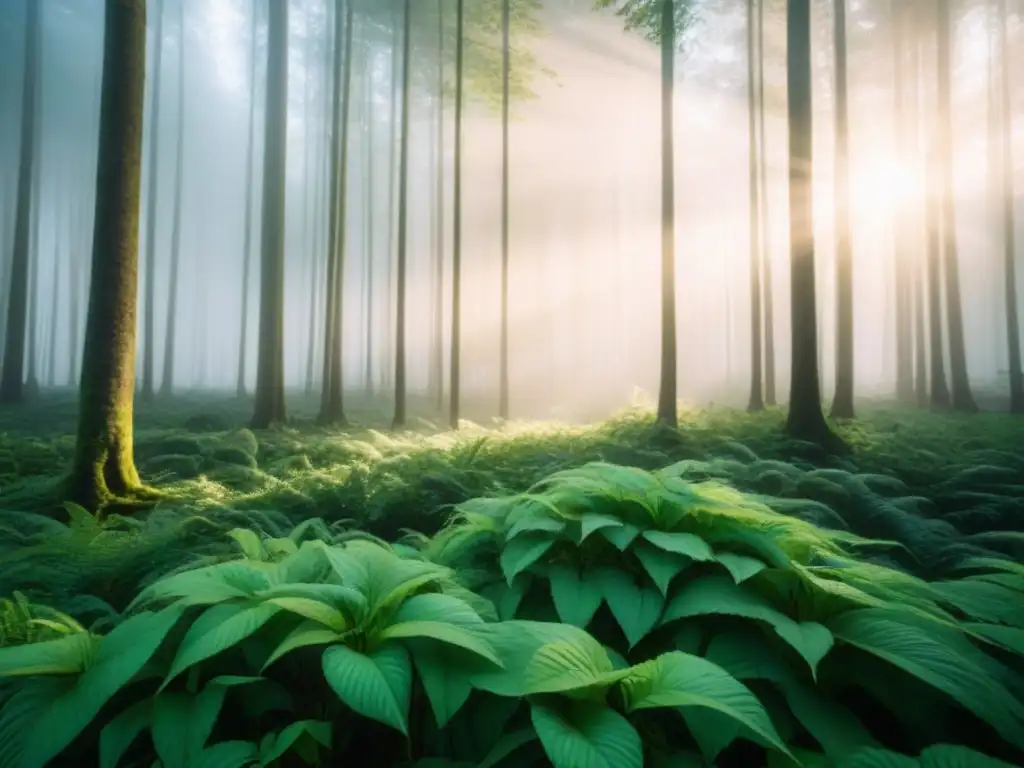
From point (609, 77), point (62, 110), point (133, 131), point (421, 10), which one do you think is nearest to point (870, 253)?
point (609, 77)

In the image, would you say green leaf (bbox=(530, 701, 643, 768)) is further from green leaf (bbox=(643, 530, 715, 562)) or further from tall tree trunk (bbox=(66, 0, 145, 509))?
tall tree trunk (bbox=(66, 0, 145, 509))

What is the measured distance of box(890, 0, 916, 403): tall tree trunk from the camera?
19219 mm

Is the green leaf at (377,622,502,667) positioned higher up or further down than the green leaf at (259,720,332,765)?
higher up

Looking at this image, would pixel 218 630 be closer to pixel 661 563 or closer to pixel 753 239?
pixel 661 563

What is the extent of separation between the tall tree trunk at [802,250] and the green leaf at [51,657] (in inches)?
373

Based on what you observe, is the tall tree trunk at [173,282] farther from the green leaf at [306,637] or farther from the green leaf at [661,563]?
the green leaf at [661,563]

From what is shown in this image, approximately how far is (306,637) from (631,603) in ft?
3.33

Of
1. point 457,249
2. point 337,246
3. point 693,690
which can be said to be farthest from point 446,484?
point 337,246

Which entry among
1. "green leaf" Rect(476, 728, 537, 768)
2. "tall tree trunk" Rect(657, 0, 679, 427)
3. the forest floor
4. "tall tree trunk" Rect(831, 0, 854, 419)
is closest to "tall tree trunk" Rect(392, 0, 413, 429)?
the forest floor

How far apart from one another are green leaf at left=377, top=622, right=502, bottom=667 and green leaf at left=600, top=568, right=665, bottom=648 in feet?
1.50

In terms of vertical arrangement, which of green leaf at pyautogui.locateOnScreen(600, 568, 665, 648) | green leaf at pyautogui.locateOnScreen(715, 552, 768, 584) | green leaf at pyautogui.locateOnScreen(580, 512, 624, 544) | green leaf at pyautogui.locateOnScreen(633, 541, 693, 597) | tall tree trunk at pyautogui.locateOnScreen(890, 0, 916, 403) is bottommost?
green leaf at pyautogui.locateOnScreen(600, 568, 665, 648)

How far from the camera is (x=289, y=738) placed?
131cm

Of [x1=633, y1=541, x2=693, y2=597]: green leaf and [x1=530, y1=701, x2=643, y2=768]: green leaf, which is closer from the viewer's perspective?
[x1=530, y1=701, x2=643, y2=768]: green leaf

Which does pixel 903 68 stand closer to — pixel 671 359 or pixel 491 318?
pixel 671 359
